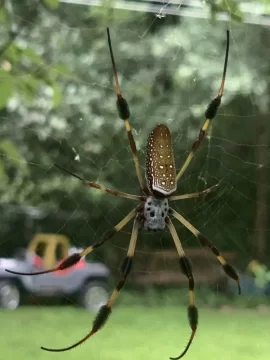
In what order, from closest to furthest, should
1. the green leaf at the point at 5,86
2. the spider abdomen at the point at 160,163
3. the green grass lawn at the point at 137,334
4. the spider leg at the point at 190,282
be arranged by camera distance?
the spider abdomen at the point at 160,163 < the spider leg at the point at 190,282 < the green leaf at the point at 5,86 < the green grass lawn at the point at 137,334

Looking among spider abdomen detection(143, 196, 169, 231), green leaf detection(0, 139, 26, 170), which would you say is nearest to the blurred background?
green leaf detection(0, 139, 26, 170)

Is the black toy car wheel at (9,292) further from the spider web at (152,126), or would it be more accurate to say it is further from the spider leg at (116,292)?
the spider leg at (116,292)

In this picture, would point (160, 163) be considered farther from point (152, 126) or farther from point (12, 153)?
point (12, 153)

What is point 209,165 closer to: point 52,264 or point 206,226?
point 206,226

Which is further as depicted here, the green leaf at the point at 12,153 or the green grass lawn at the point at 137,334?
the green grass lawn at the point at 137,334

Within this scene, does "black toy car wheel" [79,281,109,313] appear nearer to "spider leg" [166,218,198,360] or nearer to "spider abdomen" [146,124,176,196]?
"spider leg" [166,218,198,360]

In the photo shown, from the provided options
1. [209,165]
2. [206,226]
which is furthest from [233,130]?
[206,226]

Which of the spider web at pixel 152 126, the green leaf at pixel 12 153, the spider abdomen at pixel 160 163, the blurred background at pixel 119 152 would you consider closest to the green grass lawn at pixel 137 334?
the blurred background at pixel 119 152
